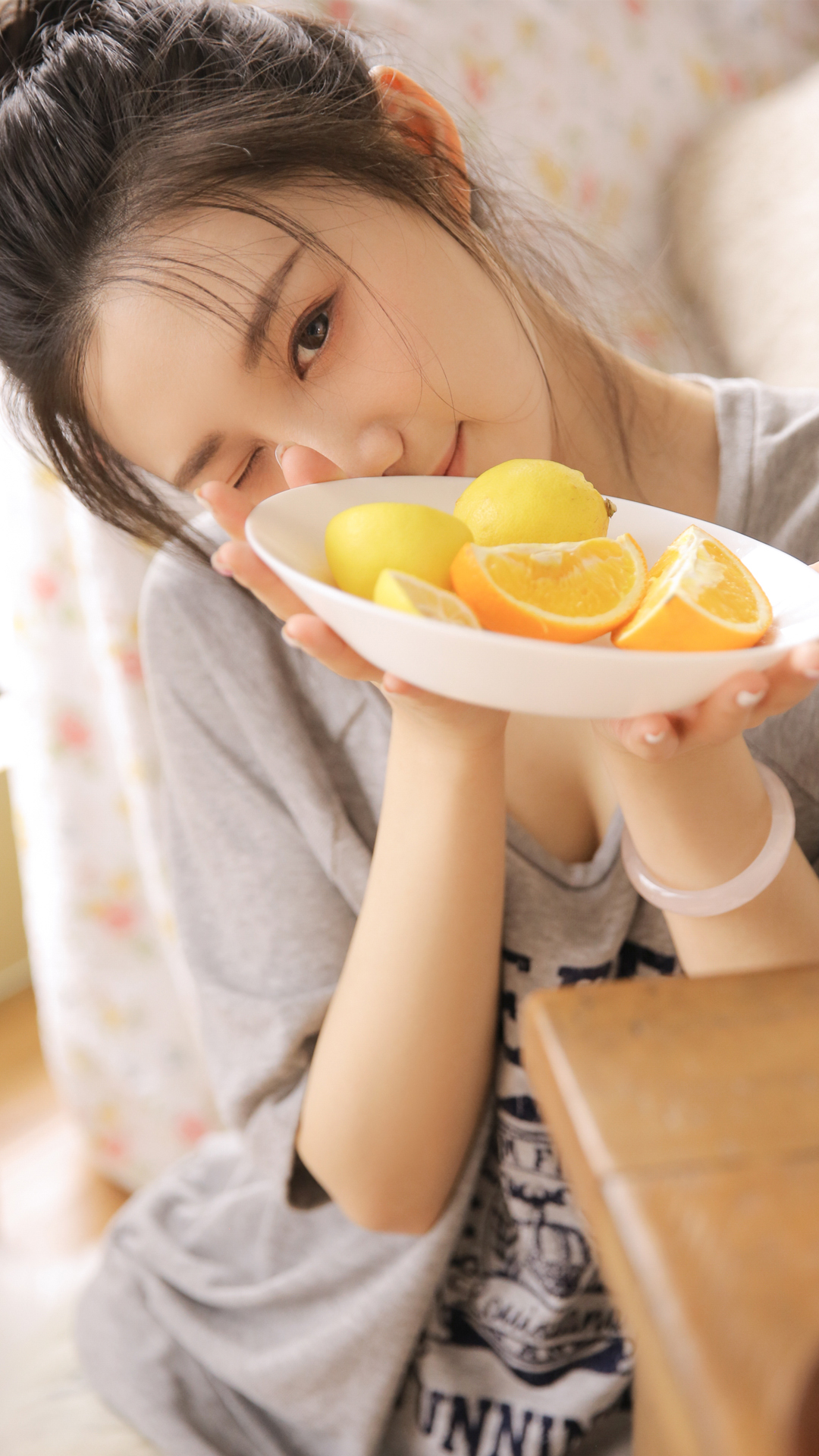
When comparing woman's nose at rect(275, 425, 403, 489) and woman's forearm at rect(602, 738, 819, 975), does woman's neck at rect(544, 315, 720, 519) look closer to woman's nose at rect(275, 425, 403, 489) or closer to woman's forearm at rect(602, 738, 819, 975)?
woman's nose at rect(275, 425, 403, 489)

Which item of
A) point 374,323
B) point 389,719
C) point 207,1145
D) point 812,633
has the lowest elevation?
point 207,1145

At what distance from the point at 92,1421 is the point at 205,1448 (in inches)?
4.9

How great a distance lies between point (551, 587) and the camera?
20.9 inches

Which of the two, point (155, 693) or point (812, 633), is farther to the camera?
point (155, 693)

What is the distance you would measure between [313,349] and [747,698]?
41 centimetres

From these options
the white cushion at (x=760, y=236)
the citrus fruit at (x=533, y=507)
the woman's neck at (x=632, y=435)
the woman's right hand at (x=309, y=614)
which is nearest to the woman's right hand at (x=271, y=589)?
the woman's right hand at (x=309, y=614)

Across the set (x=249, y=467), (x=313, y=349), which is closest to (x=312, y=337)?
(x=313, y=349)

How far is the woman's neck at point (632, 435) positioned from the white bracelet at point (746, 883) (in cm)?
35

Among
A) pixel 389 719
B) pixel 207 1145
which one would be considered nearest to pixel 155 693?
pixel 389 719

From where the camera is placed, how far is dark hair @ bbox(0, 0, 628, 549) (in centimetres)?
66

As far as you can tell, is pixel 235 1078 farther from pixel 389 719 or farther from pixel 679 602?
pixel 679 602

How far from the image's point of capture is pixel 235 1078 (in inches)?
35.0

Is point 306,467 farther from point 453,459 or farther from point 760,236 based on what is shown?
point 760,236

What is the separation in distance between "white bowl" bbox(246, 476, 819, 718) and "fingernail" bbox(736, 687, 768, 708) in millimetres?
11
